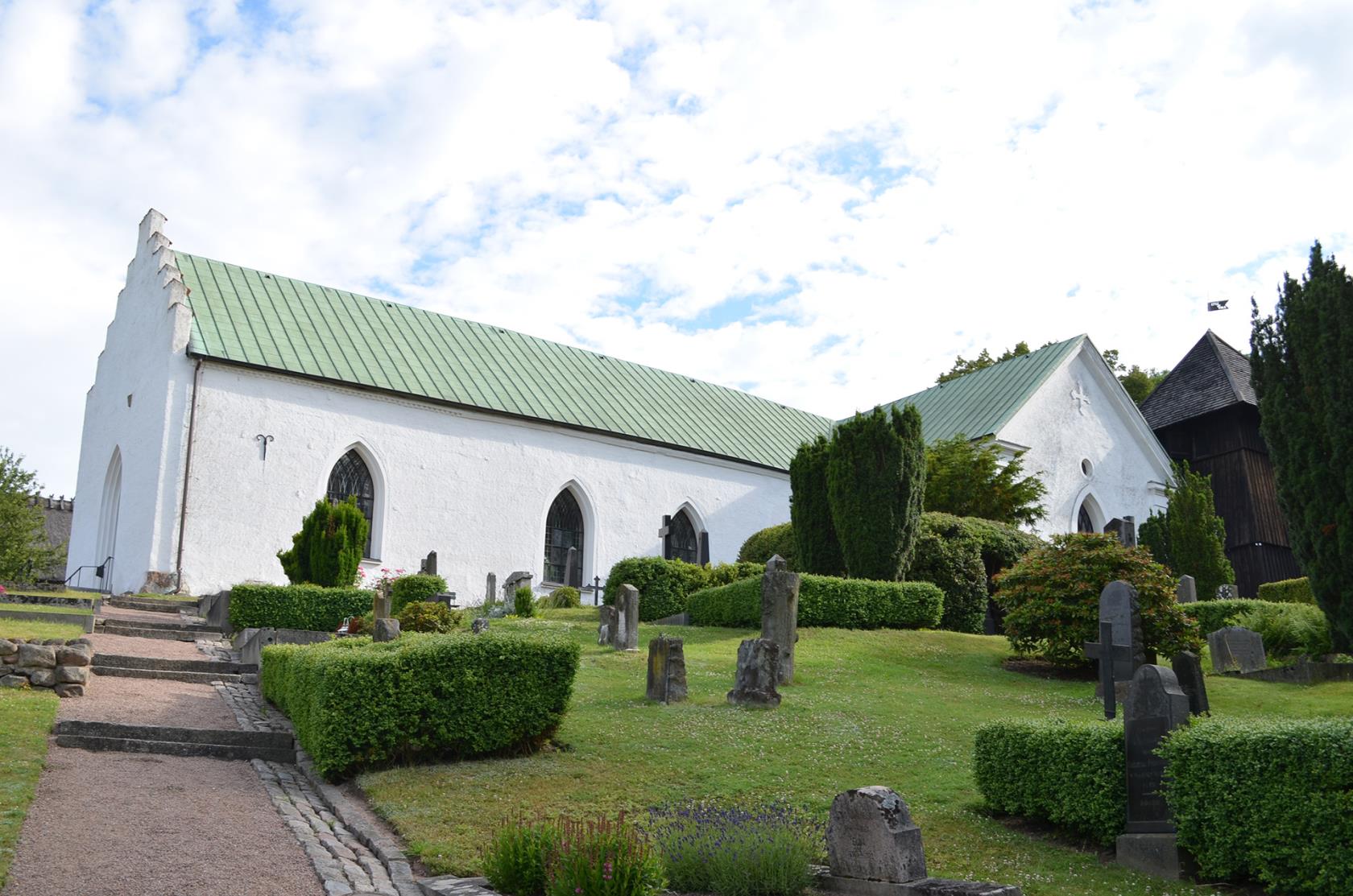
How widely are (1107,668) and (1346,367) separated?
365 centimetres

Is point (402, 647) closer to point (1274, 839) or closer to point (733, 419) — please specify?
point (1274, 839)

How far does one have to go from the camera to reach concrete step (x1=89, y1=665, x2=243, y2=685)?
13.3 meters

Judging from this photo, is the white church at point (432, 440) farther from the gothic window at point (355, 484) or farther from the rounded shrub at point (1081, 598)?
the rounded shrub at point (1081, 598)

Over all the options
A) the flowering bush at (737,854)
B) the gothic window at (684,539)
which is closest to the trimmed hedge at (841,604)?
the gothic window at (684,539)

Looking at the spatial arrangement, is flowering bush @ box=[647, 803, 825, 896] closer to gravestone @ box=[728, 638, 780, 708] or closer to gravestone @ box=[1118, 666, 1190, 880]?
gravestone @ box=[1118, 666, 1190, 880]

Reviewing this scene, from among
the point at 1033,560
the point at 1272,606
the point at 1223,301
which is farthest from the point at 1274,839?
the point at 1223,301

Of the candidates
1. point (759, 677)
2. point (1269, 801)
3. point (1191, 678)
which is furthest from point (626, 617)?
point (1269, 801)

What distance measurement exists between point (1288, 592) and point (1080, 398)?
9308 mm

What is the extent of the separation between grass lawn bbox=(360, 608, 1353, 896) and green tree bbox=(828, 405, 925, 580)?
4987 mm

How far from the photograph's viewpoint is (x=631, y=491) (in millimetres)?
28391

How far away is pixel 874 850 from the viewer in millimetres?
6375

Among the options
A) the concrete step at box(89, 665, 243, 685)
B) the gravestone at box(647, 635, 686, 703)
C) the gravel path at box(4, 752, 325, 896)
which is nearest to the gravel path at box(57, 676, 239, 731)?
the concrete step at box(89, 665, 243, 685)

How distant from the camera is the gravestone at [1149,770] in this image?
23.0 feet

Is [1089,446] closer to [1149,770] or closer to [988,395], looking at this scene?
[988,395]
